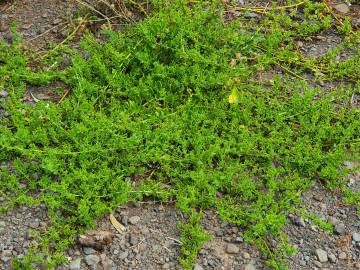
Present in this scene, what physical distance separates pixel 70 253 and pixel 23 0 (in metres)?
2.47

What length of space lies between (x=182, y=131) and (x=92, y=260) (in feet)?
3.38

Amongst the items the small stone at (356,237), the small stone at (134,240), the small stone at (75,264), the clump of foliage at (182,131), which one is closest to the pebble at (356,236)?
the small stone at (356,237)

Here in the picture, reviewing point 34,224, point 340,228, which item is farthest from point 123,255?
point 340,228

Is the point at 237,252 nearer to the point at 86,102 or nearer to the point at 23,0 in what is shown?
the point at 86,102

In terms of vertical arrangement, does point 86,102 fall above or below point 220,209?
above

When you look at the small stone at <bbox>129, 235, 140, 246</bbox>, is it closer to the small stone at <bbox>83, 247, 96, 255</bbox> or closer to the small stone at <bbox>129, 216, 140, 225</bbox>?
the small stone at <bbox>129, 216, 140, 225</bbox>

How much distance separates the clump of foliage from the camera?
11.2 ft

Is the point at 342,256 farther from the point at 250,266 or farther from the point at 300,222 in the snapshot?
the point at 250,266

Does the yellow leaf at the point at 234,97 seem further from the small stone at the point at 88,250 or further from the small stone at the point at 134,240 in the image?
the small stone at the point at 88,250

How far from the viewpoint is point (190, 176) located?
11.6 ft

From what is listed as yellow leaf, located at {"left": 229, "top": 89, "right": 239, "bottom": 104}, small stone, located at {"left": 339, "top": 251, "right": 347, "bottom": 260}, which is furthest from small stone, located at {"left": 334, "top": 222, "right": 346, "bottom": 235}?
yellow leaf, located at {"left": 229, "top": 89, "right": 239, "bottom": 104}

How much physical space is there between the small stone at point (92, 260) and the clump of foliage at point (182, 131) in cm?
14

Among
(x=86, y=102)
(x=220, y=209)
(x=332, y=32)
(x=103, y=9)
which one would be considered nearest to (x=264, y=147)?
(x=220, y=209)

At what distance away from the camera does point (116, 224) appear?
3441 millimetres
